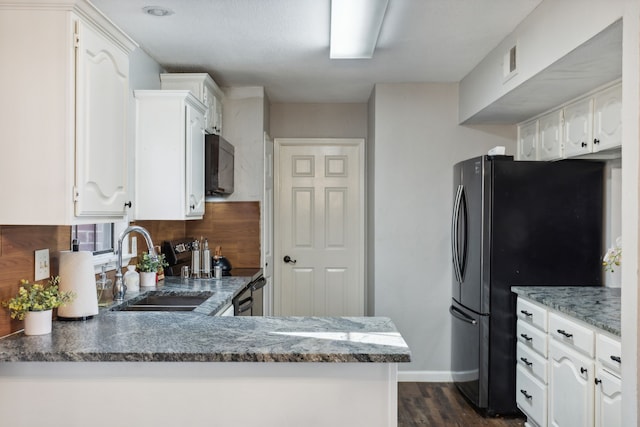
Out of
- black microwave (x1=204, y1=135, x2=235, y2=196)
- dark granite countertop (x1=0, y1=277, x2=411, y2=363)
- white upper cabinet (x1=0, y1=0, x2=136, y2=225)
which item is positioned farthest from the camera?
black microwave (x1=204, y1=135, x2=235, y2=196)

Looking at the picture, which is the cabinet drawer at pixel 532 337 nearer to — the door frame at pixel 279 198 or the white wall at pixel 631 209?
the white wall at pixel 631 209

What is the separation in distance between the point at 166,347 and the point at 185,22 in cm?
197

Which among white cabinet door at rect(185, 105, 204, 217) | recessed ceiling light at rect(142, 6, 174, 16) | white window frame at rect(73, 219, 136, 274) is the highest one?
recessed ceiling light at rect(142, 6, 174, 16)

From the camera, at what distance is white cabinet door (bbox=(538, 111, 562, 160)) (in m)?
3.63

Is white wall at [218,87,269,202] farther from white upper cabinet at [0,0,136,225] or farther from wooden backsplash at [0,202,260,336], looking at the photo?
white upper cabinet at [0,0,136,225]

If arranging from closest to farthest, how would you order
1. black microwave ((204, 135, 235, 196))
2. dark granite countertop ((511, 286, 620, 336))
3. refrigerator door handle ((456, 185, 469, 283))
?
dark granite countertop ((511, 286, 620, 336)) < black microwave ((204, 135, 235, 196)) < refrigerator door handle ((456, 185, 469, 283))

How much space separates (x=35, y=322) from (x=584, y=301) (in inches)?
108

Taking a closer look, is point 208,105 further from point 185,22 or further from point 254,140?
point 185,22

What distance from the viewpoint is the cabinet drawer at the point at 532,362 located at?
3.21m

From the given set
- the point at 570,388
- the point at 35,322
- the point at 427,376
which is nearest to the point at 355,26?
the point at 35,322

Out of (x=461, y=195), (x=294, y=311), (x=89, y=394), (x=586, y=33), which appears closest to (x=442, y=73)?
(x=461, y=195)

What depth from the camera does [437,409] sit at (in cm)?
393

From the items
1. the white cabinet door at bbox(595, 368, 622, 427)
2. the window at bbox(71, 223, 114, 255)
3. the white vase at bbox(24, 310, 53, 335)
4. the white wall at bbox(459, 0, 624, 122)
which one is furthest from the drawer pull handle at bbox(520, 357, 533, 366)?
the white vase at bbox(24, 310, 53, 335)

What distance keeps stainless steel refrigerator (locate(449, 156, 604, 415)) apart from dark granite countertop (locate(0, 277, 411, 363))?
1.65 m
